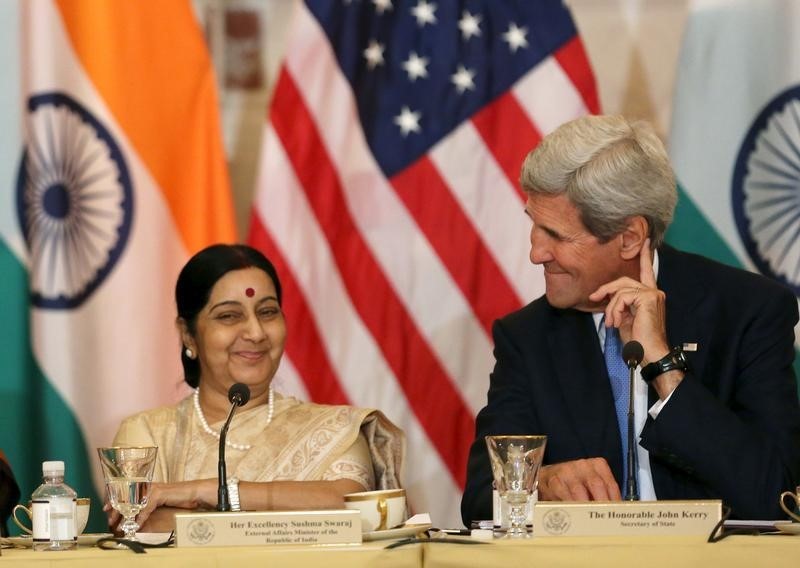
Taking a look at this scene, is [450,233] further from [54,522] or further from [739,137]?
[54,522]

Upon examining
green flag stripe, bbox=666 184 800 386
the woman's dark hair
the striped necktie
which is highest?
green flag stripe, bbox=666 184 800 386

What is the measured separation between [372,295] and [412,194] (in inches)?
14.8

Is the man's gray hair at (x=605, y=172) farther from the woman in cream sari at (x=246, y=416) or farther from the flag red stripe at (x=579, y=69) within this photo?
the flag red stripe at (x=579, y=69)

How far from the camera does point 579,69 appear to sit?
4.32 m

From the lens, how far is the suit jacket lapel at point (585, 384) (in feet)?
9.66

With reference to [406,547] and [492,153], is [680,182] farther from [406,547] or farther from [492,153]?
[406,547]

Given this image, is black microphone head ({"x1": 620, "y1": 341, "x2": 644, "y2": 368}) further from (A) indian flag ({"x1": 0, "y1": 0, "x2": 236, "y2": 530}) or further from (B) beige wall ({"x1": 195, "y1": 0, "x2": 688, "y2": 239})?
(B) beige wall ({"x1": 195, "y1": 0, "x2": 688, "y2": 239})

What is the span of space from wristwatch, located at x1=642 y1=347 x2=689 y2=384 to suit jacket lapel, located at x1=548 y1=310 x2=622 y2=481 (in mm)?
249

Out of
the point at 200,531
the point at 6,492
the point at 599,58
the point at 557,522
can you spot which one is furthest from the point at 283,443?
the point at 599,58

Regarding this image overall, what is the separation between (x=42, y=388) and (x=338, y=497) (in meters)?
1.38

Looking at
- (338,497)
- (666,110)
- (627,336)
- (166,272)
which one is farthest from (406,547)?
(666,110)

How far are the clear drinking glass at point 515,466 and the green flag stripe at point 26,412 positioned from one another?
2261 millimetres

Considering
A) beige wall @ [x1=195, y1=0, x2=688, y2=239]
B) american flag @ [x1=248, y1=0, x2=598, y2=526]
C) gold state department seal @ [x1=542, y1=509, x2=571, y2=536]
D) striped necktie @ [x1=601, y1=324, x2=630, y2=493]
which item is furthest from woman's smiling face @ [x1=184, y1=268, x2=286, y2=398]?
gold state department seal @ [x1=542, y1=509, x2=571, y2=536]

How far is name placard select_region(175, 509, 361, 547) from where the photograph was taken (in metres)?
2.04
